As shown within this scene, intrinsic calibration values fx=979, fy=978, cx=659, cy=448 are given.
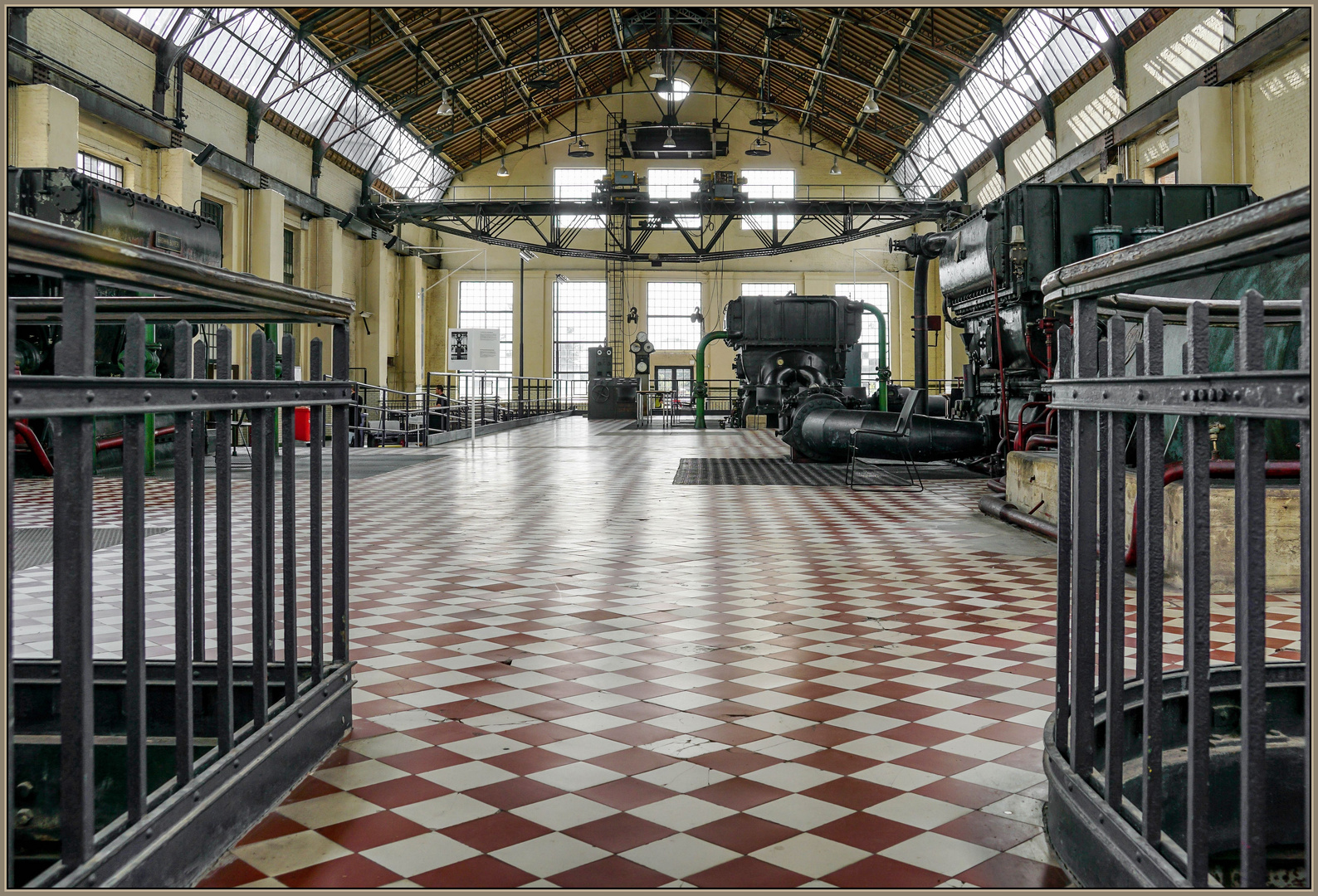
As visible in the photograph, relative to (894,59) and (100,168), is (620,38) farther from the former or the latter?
(100,168)

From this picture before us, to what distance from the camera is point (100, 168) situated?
15102 mm

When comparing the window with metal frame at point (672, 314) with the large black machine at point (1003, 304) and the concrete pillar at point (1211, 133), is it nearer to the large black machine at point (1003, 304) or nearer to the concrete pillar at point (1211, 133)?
the concrete pillar at point (1211, 133)

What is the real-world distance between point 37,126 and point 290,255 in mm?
10322

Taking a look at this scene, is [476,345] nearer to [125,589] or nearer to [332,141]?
[332,141]

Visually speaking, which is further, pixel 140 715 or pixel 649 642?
pixel 649 642

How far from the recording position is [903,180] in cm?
2939

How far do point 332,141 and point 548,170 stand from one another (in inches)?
363

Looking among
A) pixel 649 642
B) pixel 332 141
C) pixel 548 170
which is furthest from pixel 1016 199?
pixel 548 170

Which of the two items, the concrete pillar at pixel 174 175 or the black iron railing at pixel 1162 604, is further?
the concrete pillar at pixel 174 175

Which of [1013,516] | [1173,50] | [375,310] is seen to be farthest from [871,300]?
[1013,516]

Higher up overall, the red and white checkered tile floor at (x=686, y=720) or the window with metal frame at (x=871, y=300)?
the window with metal frame at (x=871, y=300)

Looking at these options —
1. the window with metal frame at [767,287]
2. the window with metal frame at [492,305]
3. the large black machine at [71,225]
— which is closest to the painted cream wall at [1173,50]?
the large black machine at [71,225]

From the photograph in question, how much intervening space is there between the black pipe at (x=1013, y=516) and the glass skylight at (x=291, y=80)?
49.4 feet

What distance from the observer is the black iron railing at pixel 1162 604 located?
1210 mm
